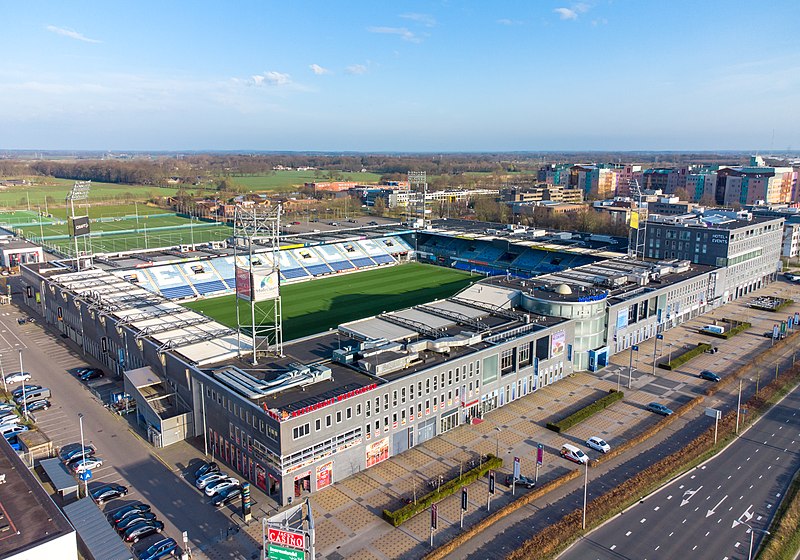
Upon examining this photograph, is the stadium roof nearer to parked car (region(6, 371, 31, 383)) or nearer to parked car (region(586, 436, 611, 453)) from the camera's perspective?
parked car (region(6, 371, 31, 383))

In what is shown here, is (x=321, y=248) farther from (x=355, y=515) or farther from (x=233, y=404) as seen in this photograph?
(x=355, y=515)

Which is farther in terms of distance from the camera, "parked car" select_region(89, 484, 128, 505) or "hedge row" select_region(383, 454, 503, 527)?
"parked car" select_region(89, 484, 128, 505)

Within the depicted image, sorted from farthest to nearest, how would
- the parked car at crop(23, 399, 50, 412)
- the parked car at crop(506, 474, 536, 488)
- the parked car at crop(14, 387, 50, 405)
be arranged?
1. the parked car at crop(14, 387, 50, 405)
2. the parked car at crop(23, 399, 50, 412)
3. the parked car at crop(506, 474, 536, 488)

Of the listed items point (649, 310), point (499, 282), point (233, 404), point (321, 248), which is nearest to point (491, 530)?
point (233, 404)

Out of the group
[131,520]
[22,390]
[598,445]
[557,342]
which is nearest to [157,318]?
[22,390]

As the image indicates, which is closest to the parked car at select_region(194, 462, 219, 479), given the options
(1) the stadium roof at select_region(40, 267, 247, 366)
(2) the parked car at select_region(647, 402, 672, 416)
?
(1) the stadium roof at select_region(40, 267, 247, 366)
